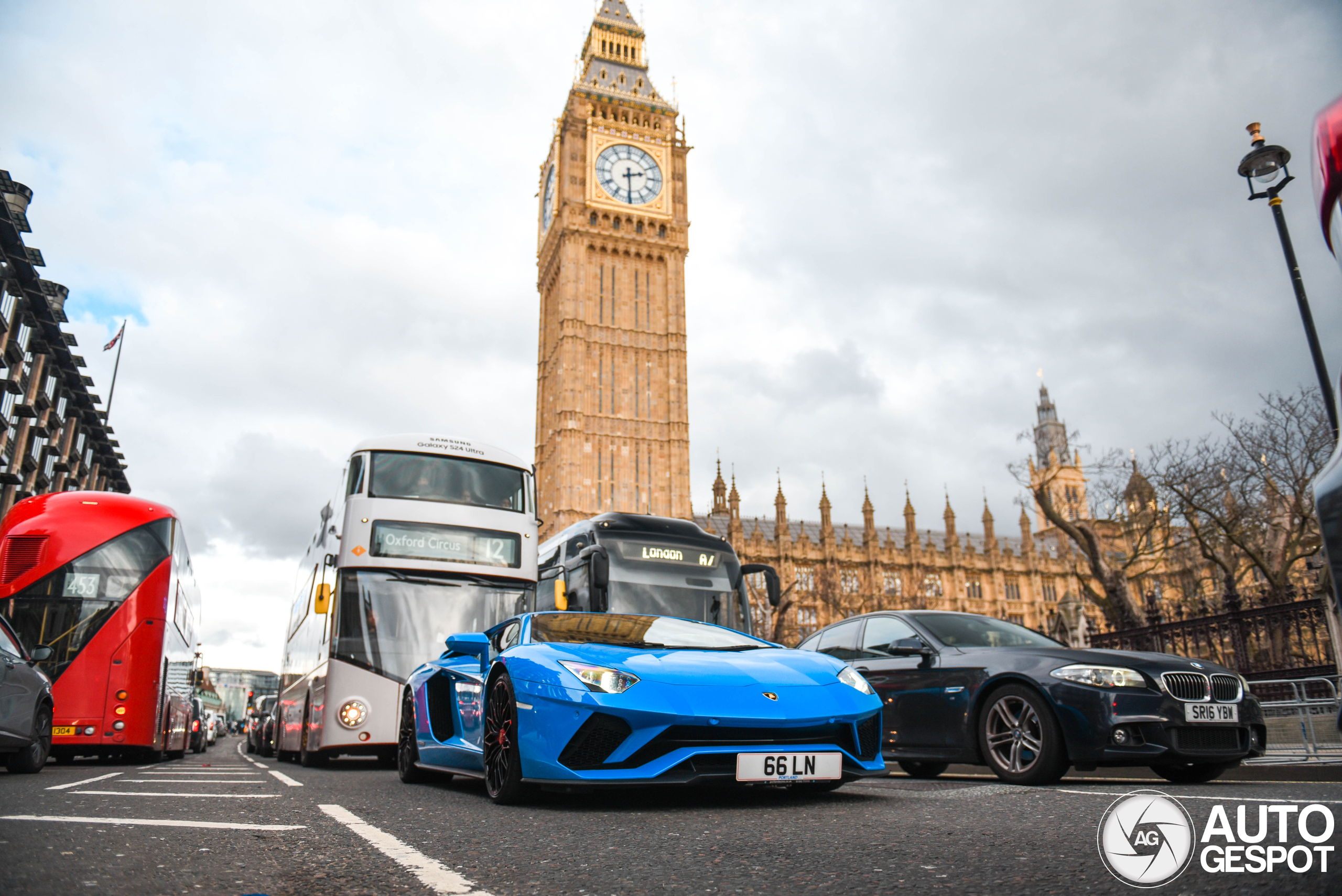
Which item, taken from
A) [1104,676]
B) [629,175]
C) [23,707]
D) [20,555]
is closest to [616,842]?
[1104,676]

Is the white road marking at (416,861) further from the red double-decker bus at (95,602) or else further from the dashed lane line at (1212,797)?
the red double-decker bus at (95,602)

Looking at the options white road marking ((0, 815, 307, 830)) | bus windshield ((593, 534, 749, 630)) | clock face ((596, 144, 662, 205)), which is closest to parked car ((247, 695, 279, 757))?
bus windshield ((593, 534, 749, 630))

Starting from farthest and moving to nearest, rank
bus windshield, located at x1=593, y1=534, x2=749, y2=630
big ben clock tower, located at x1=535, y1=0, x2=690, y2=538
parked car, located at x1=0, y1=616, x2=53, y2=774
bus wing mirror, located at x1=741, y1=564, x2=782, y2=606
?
big ben clock tower, located at x1=535, y1=0, x2=690, y2=538 → bus windshield, located at x1=593, y1=534, x2=749, y2=630 → bus wing mirror, located at x1=741, y1=564, x2=782, y2=606 → parked car, located at x1=0, y1=616, x2=53, y2=774

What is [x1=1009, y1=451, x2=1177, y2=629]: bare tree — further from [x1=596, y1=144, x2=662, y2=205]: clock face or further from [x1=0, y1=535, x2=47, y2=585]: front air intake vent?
[x1=596, y1=144, x2=662, y2=205]: clock face

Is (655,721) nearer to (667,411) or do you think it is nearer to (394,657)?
(394,657)

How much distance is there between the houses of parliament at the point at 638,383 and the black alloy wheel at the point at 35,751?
163 feet

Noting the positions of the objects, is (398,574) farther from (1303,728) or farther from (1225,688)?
(1303,728)

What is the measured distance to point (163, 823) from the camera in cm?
400

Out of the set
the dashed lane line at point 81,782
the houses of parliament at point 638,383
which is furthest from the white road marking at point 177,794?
the houses of parliament at point 638,383

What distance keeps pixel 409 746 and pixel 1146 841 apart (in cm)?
541

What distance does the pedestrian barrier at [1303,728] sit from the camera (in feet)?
23.3

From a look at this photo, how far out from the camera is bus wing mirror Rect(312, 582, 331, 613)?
1037 cm

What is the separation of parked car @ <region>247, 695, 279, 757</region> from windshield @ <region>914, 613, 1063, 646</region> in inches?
512

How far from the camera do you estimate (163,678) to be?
38.4 ft
